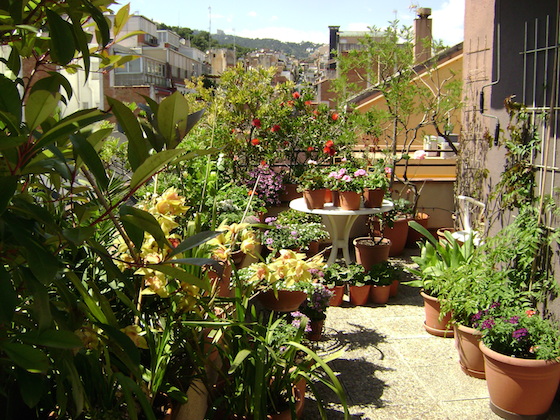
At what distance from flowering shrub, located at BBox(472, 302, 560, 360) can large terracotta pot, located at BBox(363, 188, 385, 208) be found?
2.33 meters

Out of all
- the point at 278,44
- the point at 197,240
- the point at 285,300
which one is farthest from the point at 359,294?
the point at 278,44

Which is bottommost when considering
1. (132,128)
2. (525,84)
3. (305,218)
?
(305,218)

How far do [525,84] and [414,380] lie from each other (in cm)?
221

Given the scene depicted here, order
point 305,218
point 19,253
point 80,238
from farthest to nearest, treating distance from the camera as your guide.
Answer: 1. point 305,218
2. point 19,253
3. point 80,238

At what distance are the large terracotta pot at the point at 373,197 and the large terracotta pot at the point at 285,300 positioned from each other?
185cm

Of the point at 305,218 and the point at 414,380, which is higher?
the point at 305,218

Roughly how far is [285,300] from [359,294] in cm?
138

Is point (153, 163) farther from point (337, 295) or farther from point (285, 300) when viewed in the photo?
point (337, 295)

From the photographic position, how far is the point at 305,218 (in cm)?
571

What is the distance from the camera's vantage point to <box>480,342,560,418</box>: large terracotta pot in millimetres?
2980

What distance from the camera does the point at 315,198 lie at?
17.8 feet

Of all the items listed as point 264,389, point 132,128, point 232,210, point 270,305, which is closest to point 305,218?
point 232,210

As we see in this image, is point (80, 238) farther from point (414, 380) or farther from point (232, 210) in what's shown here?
point (232, 210)

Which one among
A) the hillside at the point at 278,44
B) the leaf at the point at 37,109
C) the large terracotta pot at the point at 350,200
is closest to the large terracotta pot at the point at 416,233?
the large terracotta pot at the point at 350,200
